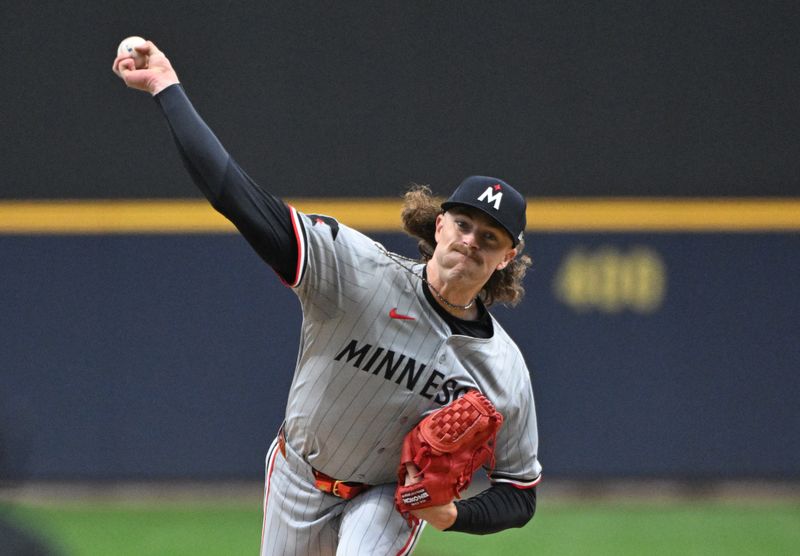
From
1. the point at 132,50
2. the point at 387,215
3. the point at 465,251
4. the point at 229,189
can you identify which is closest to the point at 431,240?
the point at 465,251

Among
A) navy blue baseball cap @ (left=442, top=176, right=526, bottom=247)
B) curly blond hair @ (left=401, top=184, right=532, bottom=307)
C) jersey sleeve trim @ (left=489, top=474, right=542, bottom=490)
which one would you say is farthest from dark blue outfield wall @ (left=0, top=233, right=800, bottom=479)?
navy blue baseball cap @ (left=442, top=176, right=526, bottom=247)

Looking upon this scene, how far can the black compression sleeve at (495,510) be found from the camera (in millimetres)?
3355

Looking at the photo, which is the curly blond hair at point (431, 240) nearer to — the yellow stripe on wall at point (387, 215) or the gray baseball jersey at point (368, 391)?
the gray baseball jersey at point (368, 391)

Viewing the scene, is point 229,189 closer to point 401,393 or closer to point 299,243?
point 299,243

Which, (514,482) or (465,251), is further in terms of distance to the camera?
(514,482)

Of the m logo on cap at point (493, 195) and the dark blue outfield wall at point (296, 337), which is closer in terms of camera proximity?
the m logo on cap at point (493, 195)

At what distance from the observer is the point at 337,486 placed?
3.45m

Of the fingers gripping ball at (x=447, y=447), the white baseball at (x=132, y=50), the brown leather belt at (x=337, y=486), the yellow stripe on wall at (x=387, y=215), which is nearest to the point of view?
the white baseball at (x=132, y=50)

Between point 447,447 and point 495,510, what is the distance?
0.39 metres

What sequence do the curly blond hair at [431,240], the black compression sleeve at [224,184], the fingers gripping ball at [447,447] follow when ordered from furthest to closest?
1. the curly blond hair at [431,240]
2. the fingers gripping ball at [447,447]
3. the black compression sleeve at [224,184]

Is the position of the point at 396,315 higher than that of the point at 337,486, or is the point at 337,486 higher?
the point at 396,315

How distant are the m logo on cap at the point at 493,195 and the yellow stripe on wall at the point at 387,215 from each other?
125 inches

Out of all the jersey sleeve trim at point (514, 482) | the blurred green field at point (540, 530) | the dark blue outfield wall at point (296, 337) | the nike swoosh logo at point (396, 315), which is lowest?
the blurred green field at point (540, 530)

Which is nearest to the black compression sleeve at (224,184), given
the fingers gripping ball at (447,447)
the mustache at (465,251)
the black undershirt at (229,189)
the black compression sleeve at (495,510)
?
the black undershirt at (229,189)
